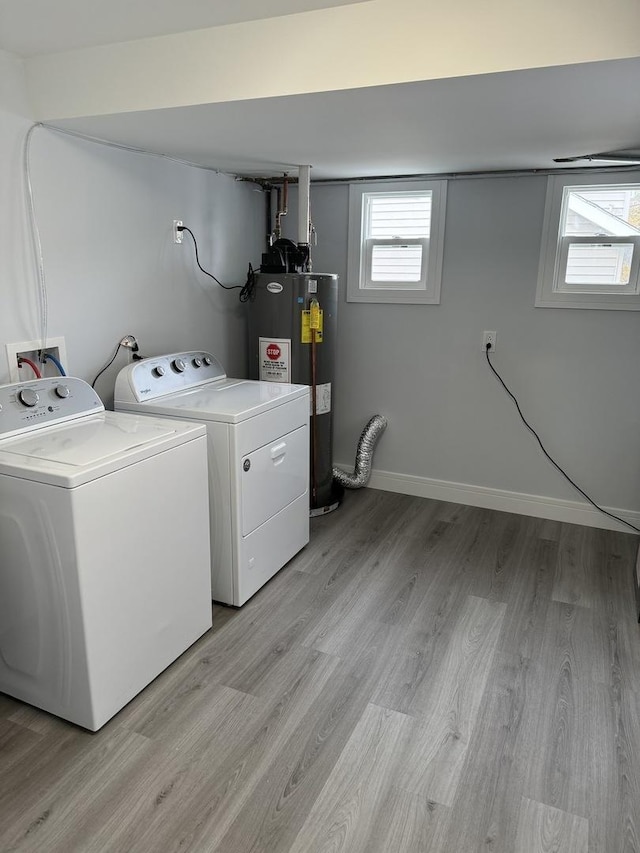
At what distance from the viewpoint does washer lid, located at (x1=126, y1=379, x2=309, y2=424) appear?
238 centimetres

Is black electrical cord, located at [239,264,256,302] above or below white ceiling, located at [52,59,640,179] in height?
below

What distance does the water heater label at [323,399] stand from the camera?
3369 mm

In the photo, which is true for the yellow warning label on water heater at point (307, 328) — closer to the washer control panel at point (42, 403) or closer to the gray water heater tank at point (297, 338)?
the gray water heater tank at point (297, 338)

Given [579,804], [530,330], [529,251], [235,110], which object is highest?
[235,110]

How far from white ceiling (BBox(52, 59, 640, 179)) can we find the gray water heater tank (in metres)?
0.63

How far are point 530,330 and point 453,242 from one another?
0.69 meters

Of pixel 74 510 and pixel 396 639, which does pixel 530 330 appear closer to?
pixel 396 639

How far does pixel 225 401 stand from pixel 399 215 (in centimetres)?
182

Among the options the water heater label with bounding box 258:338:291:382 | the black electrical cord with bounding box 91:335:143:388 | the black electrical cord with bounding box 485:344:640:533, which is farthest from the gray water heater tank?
the black electrical cord with bounding box 485:344:640:533

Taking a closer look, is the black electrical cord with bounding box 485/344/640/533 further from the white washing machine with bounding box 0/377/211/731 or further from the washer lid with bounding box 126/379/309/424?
the white washing machine with bounding box 0/377/211/731

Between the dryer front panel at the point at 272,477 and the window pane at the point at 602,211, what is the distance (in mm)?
1881

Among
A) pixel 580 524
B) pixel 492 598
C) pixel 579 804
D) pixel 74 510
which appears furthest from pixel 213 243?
pixel 579 804

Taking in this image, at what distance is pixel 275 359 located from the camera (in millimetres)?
3309

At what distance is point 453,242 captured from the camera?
348 centimetres
